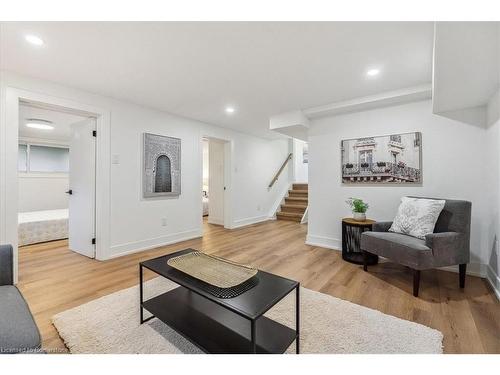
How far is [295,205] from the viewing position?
628cm

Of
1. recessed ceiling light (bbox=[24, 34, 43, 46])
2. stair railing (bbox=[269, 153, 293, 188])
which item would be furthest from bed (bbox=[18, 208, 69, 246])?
stair railing (bbox=[269, 153, 293, 188])

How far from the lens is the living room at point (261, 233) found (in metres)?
1.45

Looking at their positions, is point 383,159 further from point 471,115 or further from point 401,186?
point 471,115

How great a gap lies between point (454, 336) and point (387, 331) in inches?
16.6

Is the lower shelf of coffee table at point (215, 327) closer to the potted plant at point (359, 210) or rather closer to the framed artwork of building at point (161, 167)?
the potted plant at point (359, 210)

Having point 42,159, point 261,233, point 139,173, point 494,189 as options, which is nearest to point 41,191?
point 42,159

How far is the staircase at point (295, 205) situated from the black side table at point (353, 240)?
8.92 feet

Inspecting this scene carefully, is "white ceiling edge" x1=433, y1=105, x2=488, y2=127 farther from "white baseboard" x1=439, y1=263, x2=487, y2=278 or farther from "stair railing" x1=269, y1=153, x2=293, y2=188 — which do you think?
"stair railing" x1=269, y1=153, x2=293, y2=188

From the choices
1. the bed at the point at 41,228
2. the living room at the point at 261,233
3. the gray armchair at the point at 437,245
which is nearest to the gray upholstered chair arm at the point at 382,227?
the living room at the point at 261,233

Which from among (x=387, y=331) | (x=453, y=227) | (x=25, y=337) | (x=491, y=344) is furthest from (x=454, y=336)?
(x=25, y=337)

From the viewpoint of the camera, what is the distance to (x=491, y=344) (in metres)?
1.44

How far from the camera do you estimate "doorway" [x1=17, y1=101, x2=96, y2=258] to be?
10.3 feet

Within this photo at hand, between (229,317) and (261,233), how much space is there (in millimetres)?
3122
